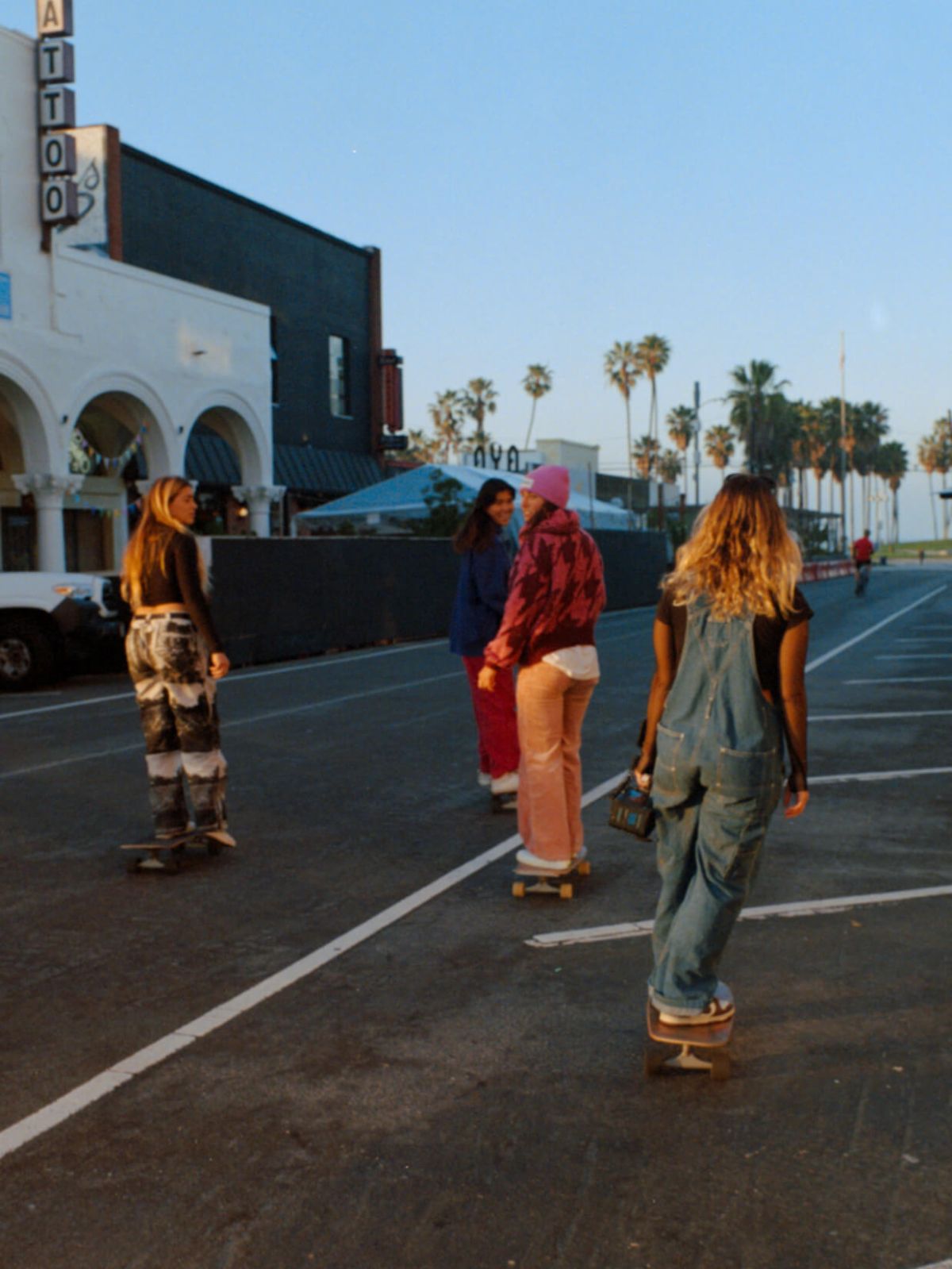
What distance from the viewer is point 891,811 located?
8.05 meters

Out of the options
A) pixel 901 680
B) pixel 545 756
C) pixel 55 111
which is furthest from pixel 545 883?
pixel 55 111

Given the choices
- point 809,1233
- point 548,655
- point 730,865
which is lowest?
point 809,1233

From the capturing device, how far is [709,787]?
3.92 meters

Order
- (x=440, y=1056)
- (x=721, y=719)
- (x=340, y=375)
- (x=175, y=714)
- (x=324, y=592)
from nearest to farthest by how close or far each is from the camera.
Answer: (x=721, y=719)
(x=440, y=1056)
(x=175, y=714)
(x=324, y=592)
(x=340, y=375)

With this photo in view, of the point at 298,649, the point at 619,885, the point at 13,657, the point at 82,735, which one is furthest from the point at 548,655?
the point at 298,649

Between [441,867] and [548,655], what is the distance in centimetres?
129

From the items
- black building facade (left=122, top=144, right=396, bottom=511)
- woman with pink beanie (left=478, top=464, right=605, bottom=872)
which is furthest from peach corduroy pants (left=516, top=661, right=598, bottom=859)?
black building facade (left=122, top=144, right=396, bottom=511)

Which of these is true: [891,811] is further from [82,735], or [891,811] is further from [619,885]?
[82,735]

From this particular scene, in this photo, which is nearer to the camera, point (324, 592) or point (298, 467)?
point (324, 592)

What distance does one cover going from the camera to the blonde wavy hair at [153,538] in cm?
669

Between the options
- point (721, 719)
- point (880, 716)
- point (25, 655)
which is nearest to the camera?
point (721, 719)

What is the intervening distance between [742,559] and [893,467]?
5930 inches

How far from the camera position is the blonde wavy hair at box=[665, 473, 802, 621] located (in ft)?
12.9

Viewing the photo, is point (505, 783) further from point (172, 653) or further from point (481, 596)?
point (172, 653)
